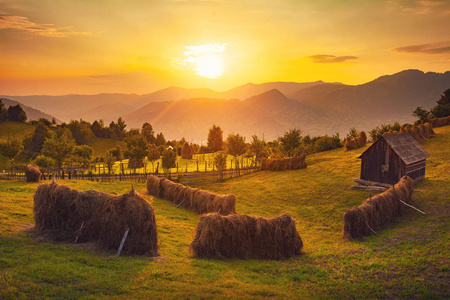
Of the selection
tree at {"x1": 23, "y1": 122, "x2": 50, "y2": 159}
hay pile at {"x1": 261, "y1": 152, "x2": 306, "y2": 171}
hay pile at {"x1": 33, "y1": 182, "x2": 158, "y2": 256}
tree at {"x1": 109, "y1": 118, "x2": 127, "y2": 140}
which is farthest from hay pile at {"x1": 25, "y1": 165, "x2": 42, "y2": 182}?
tree at {"x1": 109, "y1": 118, "x2": 127, "y2": 140}

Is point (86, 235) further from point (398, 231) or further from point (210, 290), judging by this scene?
point (398, 231)

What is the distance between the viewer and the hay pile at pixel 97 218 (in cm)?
1560

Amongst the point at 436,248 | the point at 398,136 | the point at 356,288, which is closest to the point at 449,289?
the point at 356,288

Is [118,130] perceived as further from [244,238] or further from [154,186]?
[244,238]

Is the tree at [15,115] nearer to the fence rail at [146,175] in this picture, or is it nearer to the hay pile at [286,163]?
the fence rail at [146,175]

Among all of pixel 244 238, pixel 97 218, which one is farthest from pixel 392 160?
pixel 97 218

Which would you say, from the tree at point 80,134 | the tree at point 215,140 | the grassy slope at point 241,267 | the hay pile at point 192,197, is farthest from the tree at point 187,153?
the grassy slope at point 241,267

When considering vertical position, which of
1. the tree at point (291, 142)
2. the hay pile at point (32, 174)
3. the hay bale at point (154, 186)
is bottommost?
the hay bale at point (154, 186)

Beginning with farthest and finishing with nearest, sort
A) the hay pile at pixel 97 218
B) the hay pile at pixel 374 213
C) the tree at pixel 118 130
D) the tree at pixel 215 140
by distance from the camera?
the tree at pixel 118 130 → the tree at pixel 215 140 → the hay pile at pixel 374 213 → the hay pile at pixel 97 218

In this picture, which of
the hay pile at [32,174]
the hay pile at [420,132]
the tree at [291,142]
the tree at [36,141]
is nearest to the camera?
the hay pile at [32,174]

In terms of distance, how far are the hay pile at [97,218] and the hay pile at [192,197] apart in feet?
26.0

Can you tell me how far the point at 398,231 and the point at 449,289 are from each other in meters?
8.74

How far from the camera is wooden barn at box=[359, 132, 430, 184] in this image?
103ft

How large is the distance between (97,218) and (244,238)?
8130mm
